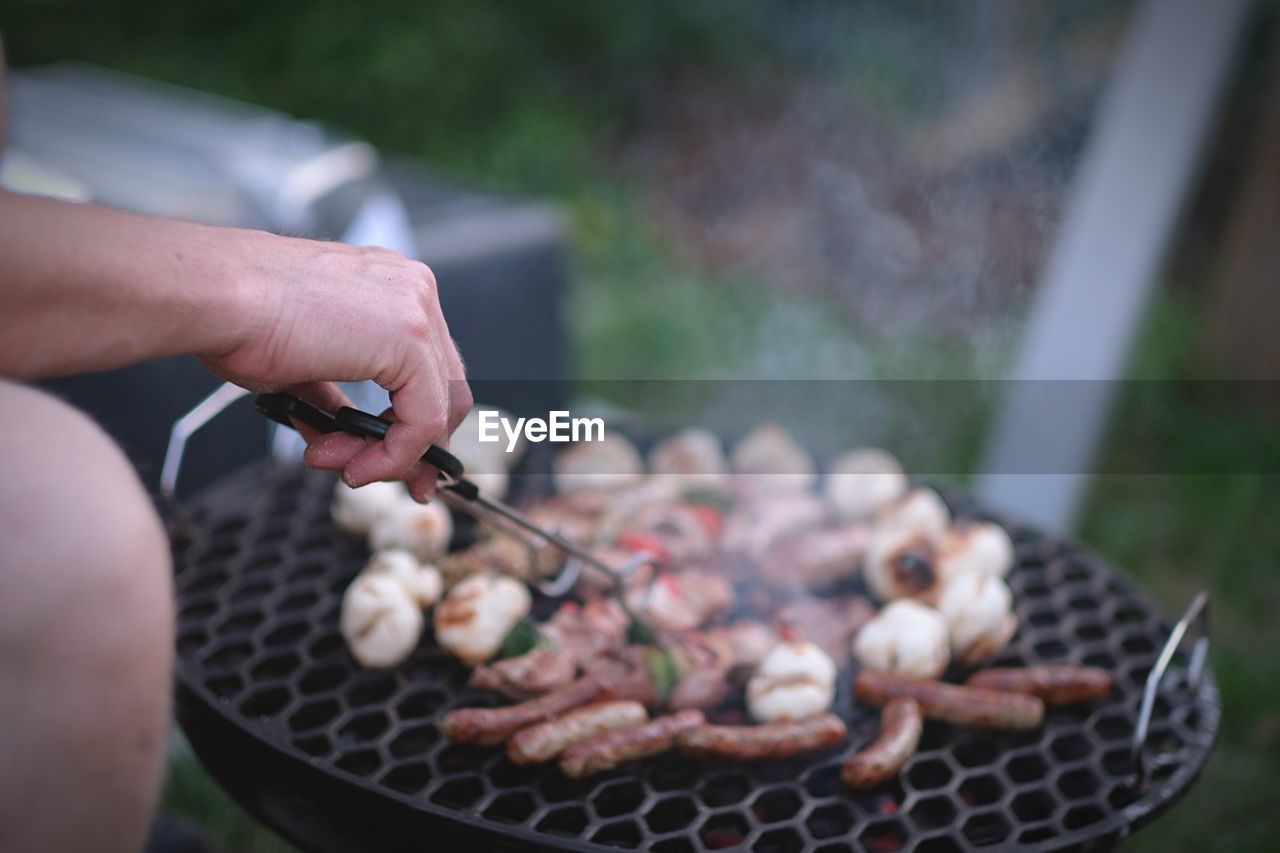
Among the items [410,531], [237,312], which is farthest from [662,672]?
[237,312]

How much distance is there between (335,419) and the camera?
1263 millimetres

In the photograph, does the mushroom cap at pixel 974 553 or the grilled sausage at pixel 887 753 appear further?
the mushroom cap at pixel 974 553

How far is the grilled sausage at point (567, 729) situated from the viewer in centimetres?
143

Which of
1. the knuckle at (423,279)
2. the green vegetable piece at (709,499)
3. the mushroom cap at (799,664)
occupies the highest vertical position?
the knuckle at (423,279)

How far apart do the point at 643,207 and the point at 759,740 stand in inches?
212

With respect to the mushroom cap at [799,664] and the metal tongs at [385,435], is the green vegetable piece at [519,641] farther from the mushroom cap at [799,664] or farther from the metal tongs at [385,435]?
the mushroom cap at [799,664]

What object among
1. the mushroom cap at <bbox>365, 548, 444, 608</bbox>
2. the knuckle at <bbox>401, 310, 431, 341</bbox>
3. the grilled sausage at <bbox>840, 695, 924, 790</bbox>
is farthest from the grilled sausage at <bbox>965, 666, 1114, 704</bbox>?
the knuckle at <bbox>401, 310, 431, 341</bbox>

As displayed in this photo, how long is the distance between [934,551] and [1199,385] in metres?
3.26

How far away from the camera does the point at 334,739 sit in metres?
1.47

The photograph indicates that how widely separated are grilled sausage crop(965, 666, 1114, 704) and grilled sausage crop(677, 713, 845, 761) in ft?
Result: 0.99

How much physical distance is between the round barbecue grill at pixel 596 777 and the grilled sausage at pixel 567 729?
0.05 metres

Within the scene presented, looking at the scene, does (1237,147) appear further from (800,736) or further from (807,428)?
(800,736)

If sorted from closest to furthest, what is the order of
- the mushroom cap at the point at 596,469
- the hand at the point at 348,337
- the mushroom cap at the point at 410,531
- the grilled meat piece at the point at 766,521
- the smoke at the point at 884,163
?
the hand at the point at 348,337 → the mushroom cap at the point at 410,531 → the grilled meat piece at the point at 766,521 → the mushroom cap at the point at 596,469 → the smoke at the point at 884,163

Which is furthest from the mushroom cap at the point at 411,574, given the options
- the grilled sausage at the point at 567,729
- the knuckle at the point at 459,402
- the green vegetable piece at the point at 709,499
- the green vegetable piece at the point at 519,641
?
the green vegetable piece at the point at 709,499
